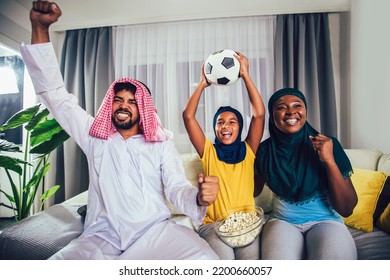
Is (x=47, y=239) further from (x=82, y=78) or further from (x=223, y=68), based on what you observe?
(x=223, y=68)

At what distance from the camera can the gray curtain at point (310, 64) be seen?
0.91 metres

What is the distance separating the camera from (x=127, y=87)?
2.91 ft

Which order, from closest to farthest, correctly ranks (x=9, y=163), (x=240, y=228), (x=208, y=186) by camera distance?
1. (x=208, y=186)
2. (x=240, y=228)
3. (x=9, y=163)

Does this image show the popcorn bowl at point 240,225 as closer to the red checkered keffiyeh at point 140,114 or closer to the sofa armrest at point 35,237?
the red checkered keffiyeh at point 140,114

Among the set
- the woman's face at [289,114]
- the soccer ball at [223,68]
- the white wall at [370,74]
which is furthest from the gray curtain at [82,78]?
the white wall at [370,74]

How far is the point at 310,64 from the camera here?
0.93 metres

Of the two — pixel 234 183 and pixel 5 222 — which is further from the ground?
pixel 234 183

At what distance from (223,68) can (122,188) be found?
1.75ft

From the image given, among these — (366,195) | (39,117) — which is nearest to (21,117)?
(39,117)

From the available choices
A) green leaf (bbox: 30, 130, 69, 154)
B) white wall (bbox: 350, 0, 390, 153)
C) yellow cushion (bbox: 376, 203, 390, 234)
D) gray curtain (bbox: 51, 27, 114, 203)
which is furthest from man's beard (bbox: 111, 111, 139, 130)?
yellow cushion (bbox: 376, 203, 390, 234)

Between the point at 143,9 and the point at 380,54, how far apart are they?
86cm

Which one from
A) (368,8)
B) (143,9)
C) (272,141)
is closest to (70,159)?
(143,9)

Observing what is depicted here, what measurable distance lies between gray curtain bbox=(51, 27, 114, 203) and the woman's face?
617 millimetres

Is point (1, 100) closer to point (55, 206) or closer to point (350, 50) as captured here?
point (55, 206)
